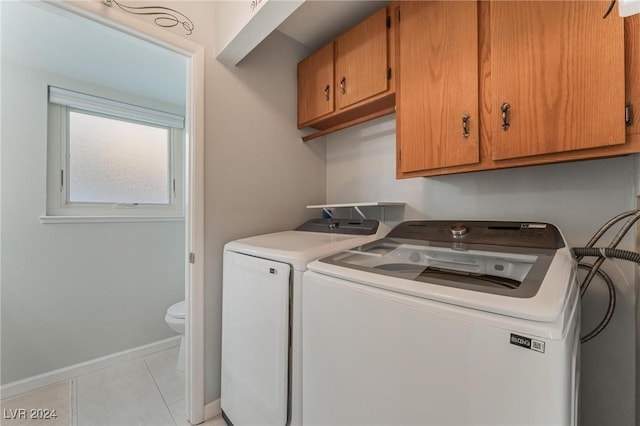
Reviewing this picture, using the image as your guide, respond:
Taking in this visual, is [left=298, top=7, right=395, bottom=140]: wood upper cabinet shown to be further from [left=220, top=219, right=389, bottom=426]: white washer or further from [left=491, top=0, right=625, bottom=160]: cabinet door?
[left=220, top=219, right=389, bottom=426]: white washer

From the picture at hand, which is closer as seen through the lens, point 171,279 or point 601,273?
point 601,273

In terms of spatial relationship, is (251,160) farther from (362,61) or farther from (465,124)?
(465,124)

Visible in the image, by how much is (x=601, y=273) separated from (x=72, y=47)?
10.2ft

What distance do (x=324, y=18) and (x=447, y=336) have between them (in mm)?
1920

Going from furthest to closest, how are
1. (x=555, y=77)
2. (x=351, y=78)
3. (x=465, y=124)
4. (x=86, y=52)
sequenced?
1. (x=86, y=52)
2. (x=351, y=78)
3. (x=465, y=124)
4. (x=555, y=77)

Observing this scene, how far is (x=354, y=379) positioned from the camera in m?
0.79

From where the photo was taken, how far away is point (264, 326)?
3.74 feet

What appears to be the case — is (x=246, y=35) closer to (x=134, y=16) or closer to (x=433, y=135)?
(x=134, y=16)

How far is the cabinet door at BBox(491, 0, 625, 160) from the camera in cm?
83

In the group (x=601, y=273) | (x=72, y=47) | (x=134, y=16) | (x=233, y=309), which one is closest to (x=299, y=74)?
(x=134, y=16)

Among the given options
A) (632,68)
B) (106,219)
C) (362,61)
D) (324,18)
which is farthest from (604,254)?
(106,219)

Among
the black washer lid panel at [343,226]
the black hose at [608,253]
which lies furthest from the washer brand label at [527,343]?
the black washer lid panel at [343,226]

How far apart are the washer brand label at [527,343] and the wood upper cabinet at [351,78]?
4.18 feet

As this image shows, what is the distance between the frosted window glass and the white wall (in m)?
2.38
